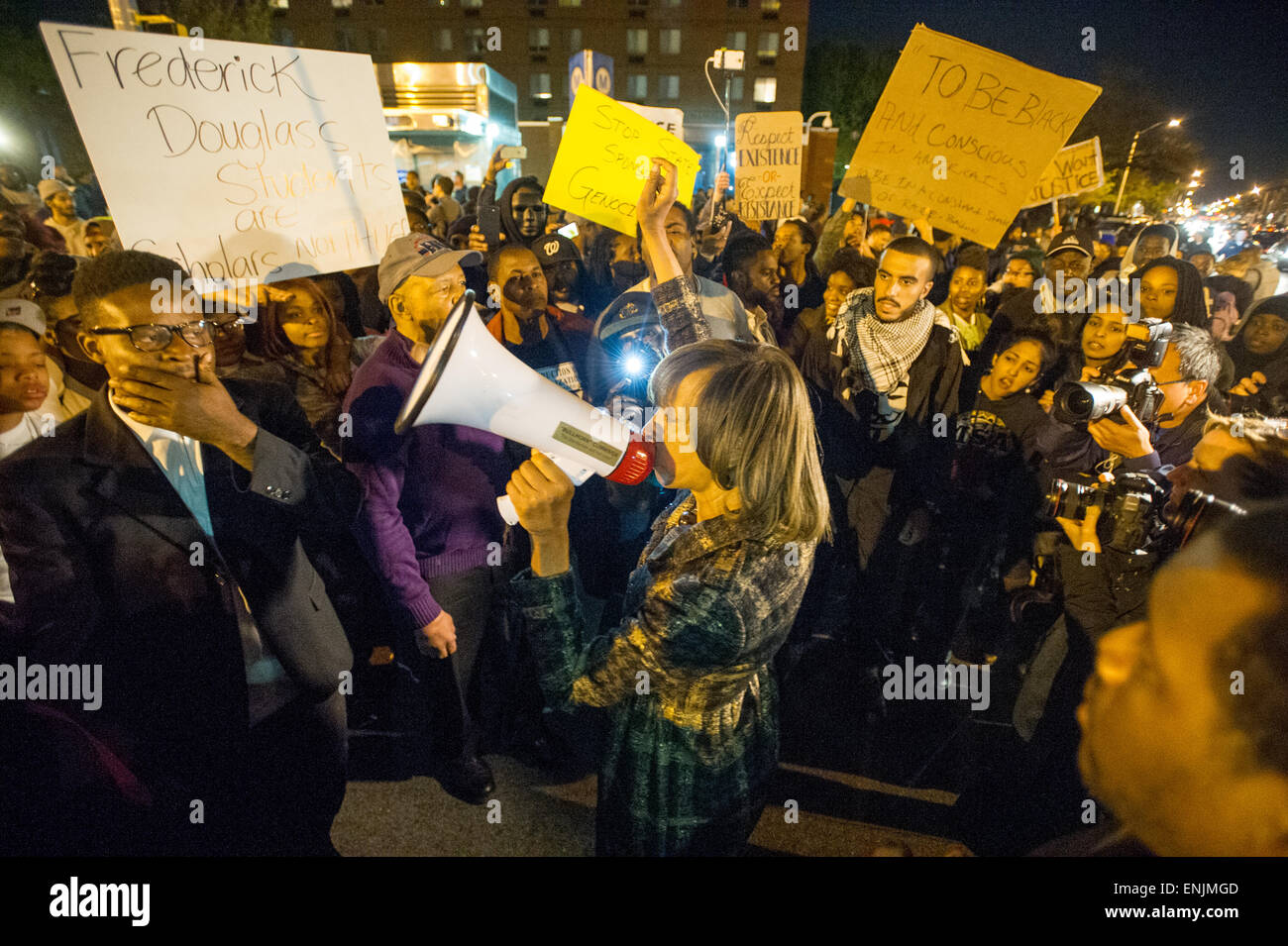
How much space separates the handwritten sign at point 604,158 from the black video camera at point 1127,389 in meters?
2.25

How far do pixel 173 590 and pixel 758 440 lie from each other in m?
1.76

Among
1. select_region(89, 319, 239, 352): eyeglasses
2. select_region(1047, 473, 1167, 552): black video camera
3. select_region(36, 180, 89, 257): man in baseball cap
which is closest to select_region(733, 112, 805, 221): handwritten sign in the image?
select_region(1047, 473, 1167, 552): black video camera

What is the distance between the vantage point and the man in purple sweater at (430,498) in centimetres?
225

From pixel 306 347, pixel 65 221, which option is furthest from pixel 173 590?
pixel 65 221

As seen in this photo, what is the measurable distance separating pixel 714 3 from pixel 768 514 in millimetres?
52093

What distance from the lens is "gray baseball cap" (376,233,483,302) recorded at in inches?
94.2

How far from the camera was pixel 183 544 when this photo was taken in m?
1.77

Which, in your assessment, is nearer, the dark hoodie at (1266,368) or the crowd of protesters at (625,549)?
the crowd of protesters at (625,549)

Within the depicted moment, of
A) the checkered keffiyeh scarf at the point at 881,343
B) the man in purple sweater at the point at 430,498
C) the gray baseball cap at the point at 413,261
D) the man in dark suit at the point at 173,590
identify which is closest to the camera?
the man in dark suit at the point at 173,590

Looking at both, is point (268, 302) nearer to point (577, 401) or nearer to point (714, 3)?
point (577, 401)

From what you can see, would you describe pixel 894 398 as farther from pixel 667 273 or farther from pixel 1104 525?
pixel 667 273

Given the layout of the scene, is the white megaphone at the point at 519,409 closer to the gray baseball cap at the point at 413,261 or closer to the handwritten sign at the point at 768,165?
the gray baseball cap at the point at 413,261

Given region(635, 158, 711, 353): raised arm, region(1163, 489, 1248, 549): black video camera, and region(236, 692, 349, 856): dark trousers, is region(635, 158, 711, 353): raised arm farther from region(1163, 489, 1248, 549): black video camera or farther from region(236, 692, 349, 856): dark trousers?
region(236, 692, 349, 856): dark trousers

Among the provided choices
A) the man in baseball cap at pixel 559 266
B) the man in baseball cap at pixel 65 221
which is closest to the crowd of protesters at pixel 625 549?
the man in baseball cap at pixel 559 266
